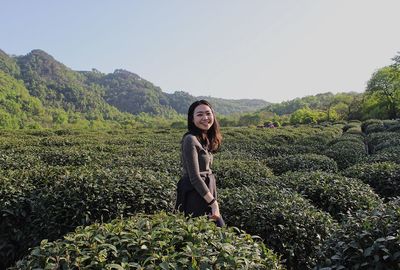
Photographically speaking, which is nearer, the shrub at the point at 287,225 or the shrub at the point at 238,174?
the shrub at the point at 287,225

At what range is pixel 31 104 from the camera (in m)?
84.9

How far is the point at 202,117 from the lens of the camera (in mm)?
3645

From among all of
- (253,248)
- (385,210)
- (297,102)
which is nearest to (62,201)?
(253,248)

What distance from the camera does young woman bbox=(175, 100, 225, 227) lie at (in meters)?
3.48

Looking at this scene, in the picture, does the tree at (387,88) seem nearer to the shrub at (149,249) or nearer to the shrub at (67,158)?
the shrub at (67,158)

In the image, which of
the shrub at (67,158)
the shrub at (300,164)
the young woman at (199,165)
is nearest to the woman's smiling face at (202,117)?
the young woman at (199,165)

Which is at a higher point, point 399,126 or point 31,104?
Answer: point 31,104

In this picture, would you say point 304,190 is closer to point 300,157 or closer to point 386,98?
point 300,157

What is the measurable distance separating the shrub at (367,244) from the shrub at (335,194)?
205 centimetres

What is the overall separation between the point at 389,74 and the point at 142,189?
51.2 m

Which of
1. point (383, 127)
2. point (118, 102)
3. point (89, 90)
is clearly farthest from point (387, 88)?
point (118, 102)

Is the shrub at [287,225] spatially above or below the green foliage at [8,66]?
below

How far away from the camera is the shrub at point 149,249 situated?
2.10 metres

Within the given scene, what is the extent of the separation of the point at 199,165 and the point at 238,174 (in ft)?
11.5
